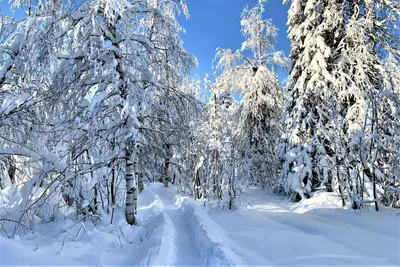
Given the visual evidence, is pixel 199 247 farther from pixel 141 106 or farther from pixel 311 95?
pixel 311 95

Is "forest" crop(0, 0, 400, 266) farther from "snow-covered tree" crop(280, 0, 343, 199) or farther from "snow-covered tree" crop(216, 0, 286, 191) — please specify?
"snow-covered tree" crop(216, 0, 286, 191)

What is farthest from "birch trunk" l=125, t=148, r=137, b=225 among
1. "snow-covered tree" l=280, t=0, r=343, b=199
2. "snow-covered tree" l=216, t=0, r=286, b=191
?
"snow-covered tree" l=216, t=0, r=286, b=191

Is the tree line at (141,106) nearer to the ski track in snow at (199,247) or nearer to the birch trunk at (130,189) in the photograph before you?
the birch trunk at (130,189)

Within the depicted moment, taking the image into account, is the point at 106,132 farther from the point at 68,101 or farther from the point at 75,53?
the point at 75,53

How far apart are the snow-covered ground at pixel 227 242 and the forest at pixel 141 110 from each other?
172 millimetres

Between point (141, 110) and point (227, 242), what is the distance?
321cm

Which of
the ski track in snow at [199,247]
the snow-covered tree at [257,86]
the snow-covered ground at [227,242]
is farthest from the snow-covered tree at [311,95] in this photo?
the ski track in snow at [199,247]

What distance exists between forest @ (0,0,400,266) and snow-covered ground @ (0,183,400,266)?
0.17 meters

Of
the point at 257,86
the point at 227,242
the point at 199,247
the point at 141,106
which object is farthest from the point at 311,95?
the point at 199,247

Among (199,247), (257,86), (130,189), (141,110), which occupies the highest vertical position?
(257,86)

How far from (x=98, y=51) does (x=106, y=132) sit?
1.63 meters

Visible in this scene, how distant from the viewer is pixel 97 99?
5.14 metres

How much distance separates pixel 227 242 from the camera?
4.46m

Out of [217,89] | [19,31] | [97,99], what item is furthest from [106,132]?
Answer: [217,89]
